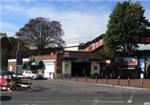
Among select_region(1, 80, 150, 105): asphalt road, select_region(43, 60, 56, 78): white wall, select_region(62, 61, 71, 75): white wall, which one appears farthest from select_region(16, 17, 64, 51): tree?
select_region(1, 80, 150, 105): asphalt road

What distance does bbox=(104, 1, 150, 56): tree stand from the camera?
250 ft

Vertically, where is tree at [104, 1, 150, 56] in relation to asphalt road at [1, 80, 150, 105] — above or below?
above

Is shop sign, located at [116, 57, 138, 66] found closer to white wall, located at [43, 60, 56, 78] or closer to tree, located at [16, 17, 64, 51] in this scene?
white wall, located at [43, 60, 56, 78]

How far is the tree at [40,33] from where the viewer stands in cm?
11575

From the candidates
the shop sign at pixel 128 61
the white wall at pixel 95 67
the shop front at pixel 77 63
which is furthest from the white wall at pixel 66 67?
the shop sign at pixel 128 61

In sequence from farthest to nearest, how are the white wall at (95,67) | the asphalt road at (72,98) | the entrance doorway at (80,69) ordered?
the white wall at (95,67)
the entrance doorway at (80,69)
the asphalt road at (72,98)

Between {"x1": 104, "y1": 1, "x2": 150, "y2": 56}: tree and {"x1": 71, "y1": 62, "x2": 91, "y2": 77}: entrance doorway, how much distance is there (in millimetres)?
6409

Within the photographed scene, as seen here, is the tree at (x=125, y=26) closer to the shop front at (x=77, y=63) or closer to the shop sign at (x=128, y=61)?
the shop sign at (x=128, y=61)

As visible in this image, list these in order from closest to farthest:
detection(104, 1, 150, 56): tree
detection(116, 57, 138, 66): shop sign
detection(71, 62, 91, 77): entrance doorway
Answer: detection(104, 1, 150, 56): tree
detection(116, 57, 138, 66): shop sign
detection(71, 62, 91, 77): entrance doorway

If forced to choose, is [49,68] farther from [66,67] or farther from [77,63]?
[77,63]

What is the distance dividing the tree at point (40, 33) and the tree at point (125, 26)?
39365 millimetres

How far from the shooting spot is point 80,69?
82.2 m

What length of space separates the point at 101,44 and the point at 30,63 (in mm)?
14626

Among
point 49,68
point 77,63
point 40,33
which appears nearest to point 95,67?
point 77,63
